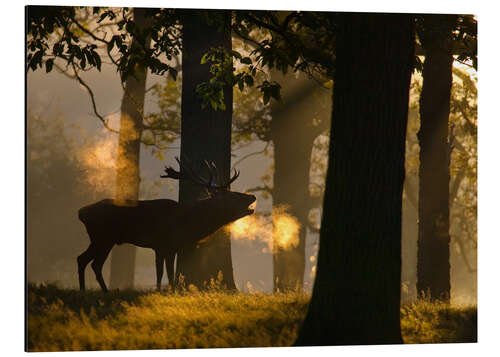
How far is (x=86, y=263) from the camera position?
901 cm

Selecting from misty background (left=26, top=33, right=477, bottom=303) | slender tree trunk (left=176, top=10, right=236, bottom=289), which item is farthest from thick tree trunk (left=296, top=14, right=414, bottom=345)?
slender tree trunk (left=176, top=10, right=236, bottom=289)

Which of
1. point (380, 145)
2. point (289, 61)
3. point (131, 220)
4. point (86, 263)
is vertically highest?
point (289, 61)

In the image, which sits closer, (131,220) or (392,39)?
(392,39)

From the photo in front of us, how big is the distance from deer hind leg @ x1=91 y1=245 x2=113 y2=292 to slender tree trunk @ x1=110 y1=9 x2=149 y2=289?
21cm

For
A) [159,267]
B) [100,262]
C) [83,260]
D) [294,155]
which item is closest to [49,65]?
[83,260]

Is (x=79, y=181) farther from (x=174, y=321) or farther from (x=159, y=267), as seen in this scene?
(x=174, y=321)

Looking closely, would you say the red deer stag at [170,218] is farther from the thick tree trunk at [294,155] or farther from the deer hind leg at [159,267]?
the thick tree trunk at [294,155]

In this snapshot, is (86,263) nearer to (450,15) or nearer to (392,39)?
(392,39)

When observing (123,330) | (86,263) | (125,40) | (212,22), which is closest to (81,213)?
(86,263)

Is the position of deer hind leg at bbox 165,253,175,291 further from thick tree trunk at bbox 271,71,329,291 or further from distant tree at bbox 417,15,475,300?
distant tree at bbox 417,15,475,300

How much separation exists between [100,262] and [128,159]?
170 cm

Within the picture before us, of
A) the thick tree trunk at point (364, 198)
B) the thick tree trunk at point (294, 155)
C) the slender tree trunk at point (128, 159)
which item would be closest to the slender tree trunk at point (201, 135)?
the slender tree trunk at point (128, 159)

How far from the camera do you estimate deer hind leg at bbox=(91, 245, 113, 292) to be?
9023mm
